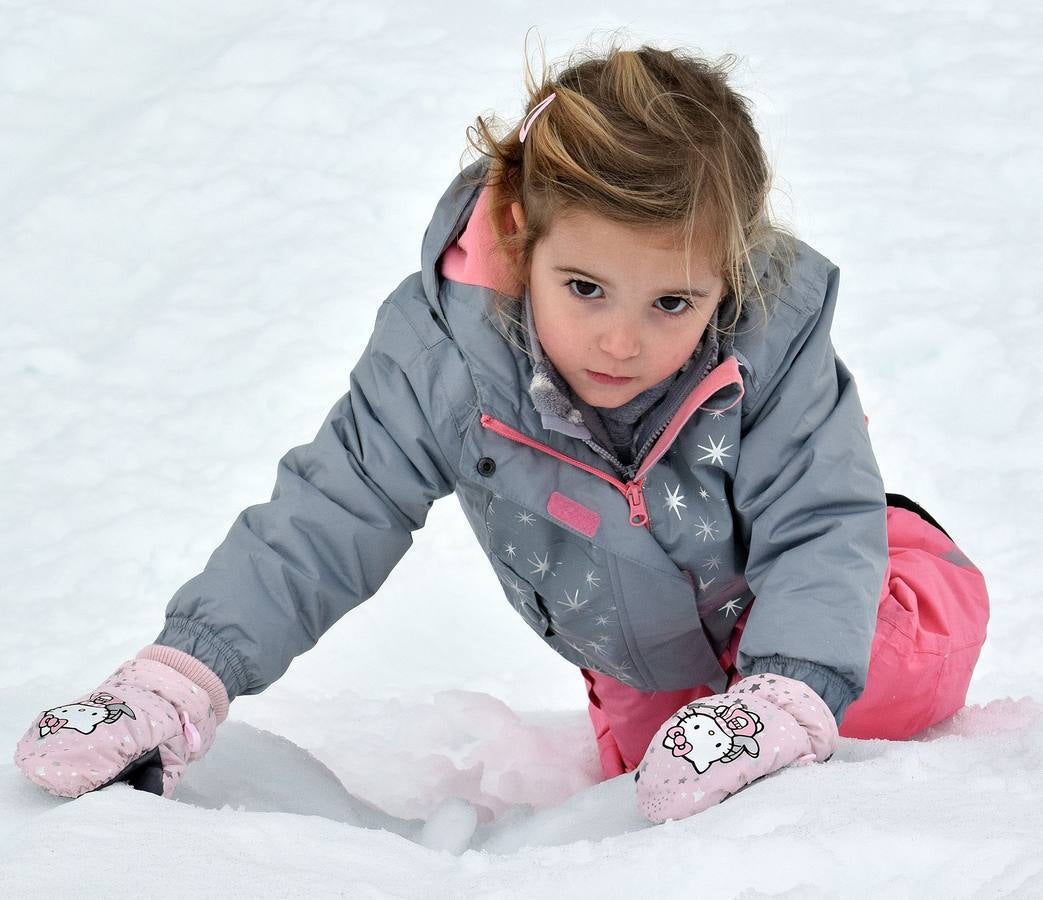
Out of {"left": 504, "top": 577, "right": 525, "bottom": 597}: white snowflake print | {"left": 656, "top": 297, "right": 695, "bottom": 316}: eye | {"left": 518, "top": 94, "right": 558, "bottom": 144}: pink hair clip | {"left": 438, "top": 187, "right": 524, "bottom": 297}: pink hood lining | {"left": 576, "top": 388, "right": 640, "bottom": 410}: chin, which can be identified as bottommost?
{"left": 504, "top": 577, "right": 525, "bottom": 597}: white snowflake print

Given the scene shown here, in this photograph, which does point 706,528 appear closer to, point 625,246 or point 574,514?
point 574,514

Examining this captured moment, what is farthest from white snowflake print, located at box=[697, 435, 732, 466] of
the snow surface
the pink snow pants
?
the snow surface

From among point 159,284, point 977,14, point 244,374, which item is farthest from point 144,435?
point 977,14

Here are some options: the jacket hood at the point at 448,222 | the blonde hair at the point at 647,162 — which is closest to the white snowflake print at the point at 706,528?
the blonde hair at the point at 647,162

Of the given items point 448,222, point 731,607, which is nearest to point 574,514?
point 731,607

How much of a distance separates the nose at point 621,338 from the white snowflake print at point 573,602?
0.35 meters

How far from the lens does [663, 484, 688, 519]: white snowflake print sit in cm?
148

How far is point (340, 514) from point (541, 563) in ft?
0.78

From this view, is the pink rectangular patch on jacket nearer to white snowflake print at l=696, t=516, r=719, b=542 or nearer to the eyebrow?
white snowflake print at l=696, t=516, r=719, b=542

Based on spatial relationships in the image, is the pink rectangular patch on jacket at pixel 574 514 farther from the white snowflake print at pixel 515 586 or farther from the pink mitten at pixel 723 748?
the pink mitten at pixel 723 748

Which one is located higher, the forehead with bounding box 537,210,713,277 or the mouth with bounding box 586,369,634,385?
A: the forehead with bounding box 537,210,713,277

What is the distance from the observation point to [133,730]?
3.96ft

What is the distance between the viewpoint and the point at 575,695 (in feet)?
7.42

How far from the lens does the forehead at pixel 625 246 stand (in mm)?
1246
